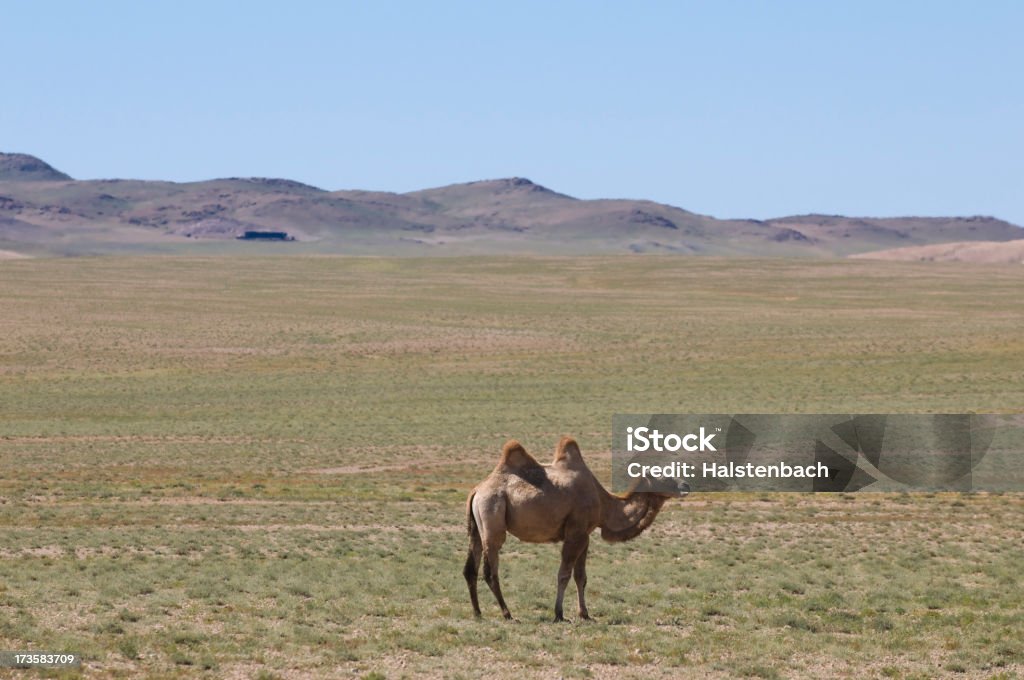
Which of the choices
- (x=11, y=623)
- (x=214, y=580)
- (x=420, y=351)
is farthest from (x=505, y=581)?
(x=420, y=351)

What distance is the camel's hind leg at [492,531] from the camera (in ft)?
46.5

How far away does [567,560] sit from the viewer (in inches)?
565

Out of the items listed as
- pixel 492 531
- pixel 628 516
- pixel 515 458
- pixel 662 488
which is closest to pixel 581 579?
pixel 628 516

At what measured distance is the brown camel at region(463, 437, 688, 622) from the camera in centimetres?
1426

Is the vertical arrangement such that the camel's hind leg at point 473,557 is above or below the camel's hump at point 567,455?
below

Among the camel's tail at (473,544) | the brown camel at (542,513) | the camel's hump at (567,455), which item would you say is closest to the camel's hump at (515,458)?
the brown camel at (542,513)

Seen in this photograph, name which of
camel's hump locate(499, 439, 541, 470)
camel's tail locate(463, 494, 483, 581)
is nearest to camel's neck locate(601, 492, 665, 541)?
camel's hump locate(499, 439, 541, 470)

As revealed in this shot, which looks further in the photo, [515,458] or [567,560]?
[515,458]

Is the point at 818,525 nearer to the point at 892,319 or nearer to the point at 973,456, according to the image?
the point at 973,456

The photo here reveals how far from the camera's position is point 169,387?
5359 centimetres

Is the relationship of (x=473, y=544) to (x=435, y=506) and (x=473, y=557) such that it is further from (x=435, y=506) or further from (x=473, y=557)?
(x=435, y=506)

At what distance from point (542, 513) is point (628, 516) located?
106cm

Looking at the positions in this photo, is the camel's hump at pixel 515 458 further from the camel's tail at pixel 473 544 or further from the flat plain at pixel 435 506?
the flat plain at pixel 435 506

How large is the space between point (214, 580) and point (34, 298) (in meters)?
85.0
